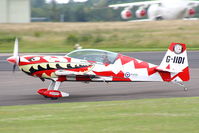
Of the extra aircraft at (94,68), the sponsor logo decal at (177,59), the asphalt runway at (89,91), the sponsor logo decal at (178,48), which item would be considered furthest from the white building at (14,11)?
the sponsor logo decal at (177,59)

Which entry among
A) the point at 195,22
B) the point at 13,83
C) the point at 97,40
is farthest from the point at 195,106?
the point at 195,22

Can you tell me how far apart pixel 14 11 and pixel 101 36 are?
2540cm

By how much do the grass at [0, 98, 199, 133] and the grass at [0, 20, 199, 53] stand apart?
22.0 metres

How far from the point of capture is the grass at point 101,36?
3869cm

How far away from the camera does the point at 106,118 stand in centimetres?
1065

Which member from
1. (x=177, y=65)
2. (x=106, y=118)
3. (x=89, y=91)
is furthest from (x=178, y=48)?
(x=106, y=118)

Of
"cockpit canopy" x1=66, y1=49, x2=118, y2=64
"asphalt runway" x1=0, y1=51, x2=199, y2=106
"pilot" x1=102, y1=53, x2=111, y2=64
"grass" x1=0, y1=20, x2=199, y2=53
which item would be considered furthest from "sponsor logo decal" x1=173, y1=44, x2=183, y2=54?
"grass" x1=0, y1=20, x2=199, y2=53

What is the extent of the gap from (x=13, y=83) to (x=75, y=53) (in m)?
4.60

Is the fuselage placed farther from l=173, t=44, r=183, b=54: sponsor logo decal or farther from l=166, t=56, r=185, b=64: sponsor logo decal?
l=173, t=44, r=183, b=54: sponsor logo decal

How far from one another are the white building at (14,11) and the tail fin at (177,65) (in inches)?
1893

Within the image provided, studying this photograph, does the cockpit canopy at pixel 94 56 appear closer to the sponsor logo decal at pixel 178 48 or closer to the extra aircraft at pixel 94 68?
the extra aircraft at pixel 94 68

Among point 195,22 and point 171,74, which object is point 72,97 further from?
point 195,22

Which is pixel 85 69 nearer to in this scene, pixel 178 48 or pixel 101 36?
pixel 178 48

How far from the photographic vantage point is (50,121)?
1034 cm
